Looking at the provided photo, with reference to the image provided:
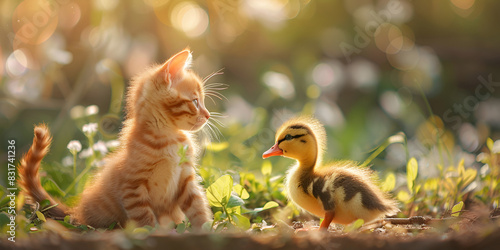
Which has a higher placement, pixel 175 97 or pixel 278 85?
pixel 278 85

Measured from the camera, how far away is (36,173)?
1.91 m

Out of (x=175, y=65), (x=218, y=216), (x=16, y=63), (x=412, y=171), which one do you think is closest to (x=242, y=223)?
(x=218, y=216)

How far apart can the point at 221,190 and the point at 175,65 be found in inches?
22.0

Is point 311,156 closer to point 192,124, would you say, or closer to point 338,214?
point 338,214

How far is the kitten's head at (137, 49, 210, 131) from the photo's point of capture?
1852 millimetres

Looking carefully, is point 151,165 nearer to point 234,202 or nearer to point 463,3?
point 234,202

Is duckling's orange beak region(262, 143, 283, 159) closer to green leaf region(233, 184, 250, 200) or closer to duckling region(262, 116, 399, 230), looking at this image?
duckling region(262, 116, 399, 230)

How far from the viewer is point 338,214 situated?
1682mm

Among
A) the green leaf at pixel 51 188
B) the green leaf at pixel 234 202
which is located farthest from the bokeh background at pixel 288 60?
the green leaf at pixel 234 202

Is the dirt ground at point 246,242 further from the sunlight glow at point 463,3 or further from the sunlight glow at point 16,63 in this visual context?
the sunlight glow at point 463,3

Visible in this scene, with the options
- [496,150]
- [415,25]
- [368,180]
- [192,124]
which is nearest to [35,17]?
[192,124]

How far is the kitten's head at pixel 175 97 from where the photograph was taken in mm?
1852

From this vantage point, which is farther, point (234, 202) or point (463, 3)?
point (463, 3)

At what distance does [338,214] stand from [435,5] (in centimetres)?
419
